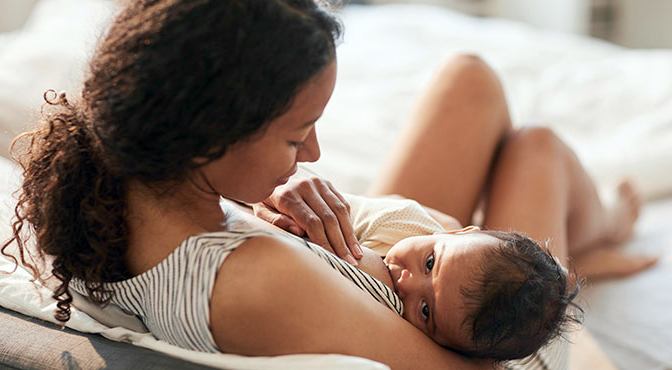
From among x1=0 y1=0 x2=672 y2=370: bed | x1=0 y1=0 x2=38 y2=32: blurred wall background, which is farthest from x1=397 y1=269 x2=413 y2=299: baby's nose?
x1=0 y1=0 x2=38 y2=32: blurred wall background

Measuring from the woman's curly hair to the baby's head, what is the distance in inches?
14.8

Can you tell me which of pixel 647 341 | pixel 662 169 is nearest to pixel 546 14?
pixel 662 169

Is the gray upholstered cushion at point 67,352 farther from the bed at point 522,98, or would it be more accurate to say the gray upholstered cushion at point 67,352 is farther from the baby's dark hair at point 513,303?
the baby's dark hair at point 513,303

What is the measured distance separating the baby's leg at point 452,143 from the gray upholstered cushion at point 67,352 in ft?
2.46

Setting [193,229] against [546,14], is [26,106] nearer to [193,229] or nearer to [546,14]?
[193,229]

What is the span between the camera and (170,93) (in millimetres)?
828

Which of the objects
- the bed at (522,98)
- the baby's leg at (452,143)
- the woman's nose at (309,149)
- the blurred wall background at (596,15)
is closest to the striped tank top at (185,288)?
the woman's nose at (309,149)

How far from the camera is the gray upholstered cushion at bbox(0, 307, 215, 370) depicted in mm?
932

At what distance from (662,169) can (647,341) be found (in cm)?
77

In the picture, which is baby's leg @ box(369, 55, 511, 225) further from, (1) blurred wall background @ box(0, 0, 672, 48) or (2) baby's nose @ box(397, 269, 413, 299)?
(1) blurred wall background @ box(0, 0, 672, 48)

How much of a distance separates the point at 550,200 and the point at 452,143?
9.1 inches

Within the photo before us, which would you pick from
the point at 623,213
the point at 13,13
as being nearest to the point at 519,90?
the point at 623,213

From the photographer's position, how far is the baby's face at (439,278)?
3.52ft

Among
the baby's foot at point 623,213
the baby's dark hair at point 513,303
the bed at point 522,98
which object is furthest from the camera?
the baby's foot at point 623,213
